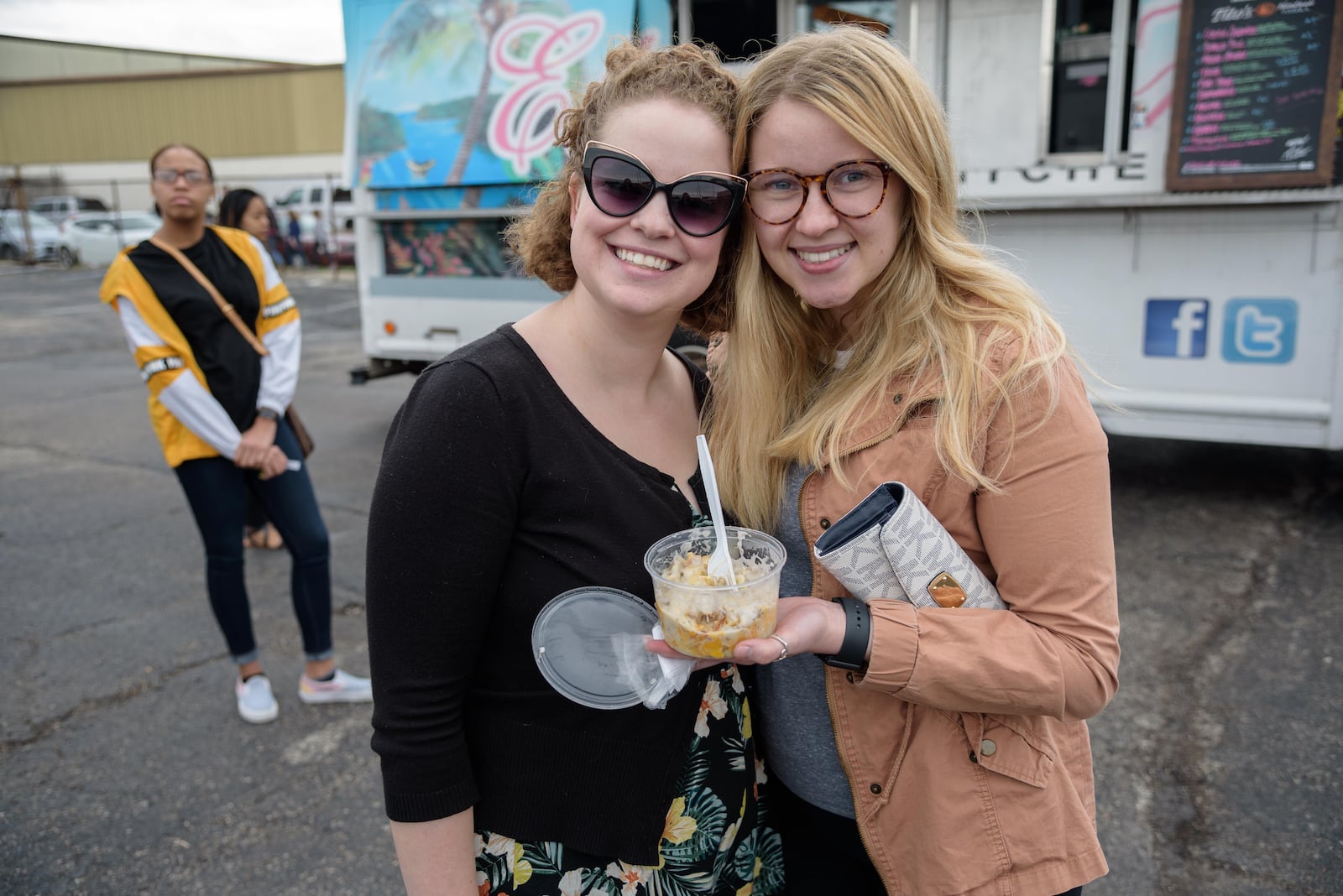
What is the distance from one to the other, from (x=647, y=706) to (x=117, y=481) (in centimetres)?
648

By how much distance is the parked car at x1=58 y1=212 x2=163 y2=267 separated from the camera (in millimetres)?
23938

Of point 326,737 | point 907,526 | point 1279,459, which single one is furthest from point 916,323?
Answer: point 1279,459

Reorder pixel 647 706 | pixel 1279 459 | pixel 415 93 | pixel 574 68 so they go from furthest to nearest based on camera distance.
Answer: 1. pixel 1279 459
2. pixel 415 93
3. pixel 574 68
4. pixel 647 706

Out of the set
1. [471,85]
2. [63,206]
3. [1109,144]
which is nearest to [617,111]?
[1109,144]

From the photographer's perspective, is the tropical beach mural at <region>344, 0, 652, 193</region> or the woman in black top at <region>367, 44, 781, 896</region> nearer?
the woman in black top at <region>367, 44, 781, 896</region>

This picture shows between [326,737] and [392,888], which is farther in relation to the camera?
[326,737]

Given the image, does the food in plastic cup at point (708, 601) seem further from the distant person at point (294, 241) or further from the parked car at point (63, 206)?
the parked car at point (63, 206)

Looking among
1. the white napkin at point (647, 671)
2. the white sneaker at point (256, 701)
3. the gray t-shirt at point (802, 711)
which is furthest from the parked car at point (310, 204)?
the white napkin at point (647, 671)

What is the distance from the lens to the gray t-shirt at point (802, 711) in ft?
5.26

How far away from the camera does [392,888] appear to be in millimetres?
2658

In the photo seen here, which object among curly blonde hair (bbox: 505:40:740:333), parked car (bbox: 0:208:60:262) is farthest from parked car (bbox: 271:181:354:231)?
curly blonde hair (bbox: 505:40:740:333)

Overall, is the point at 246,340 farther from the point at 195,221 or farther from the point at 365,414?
the point at 365,414

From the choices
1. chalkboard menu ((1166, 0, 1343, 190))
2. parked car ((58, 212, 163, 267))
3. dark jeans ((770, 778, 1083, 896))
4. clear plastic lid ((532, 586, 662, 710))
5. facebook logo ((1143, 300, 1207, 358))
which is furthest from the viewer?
parked car ((58, 212, 163, 267))

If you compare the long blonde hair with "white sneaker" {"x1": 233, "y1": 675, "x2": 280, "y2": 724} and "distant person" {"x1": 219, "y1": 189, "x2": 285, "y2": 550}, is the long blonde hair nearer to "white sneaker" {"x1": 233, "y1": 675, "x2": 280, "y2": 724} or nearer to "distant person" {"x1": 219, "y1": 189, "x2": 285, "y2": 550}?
"white sneaker" {"x1": 233, "y1": 675, "x2": 280, "y2": 724}
